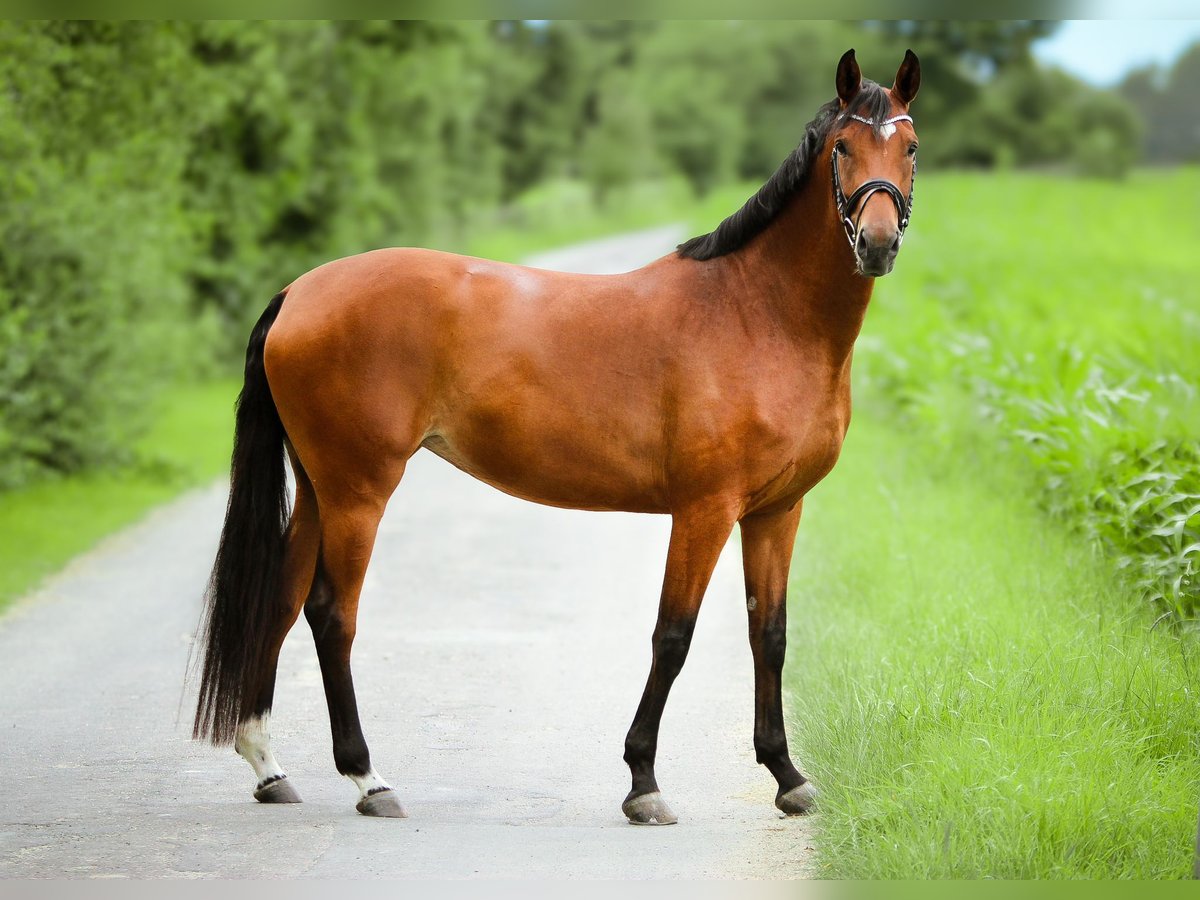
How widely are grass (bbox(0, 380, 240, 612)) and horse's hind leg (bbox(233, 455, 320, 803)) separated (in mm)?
3666

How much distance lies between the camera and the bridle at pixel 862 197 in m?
4.12

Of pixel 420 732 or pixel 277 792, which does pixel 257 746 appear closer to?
pixel 277 792

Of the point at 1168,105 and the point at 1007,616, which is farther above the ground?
the point at 1168,105

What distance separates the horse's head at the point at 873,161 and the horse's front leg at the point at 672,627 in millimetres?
1017

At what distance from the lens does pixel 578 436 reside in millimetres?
4613

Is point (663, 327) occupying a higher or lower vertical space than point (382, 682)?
higher

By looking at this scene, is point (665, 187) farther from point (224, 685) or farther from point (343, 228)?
point (224, 685)

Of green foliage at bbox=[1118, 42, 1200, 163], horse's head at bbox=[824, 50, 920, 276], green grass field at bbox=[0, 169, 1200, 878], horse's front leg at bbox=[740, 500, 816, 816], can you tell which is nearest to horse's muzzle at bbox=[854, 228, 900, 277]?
horse's head at bbox=[824, 50, 920, 276]

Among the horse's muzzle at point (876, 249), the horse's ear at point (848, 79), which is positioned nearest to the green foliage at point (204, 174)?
the horse's ear at point (848, 79)

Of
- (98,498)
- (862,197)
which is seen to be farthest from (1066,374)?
(98,498)

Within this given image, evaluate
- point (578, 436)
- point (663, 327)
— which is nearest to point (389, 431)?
point (578, 436)

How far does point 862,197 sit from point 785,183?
46 cm

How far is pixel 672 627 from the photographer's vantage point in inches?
180

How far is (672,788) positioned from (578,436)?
140 centimetres
